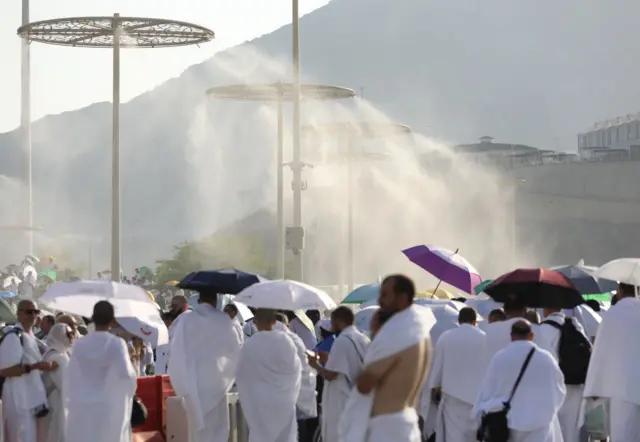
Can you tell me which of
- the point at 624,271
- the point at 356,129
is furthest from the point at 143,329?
the point at 356,129

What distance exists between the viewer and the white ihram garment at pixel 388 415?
938 cm

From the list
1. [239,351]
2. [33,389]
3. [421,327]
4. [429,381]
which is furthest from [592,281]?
[421,327]

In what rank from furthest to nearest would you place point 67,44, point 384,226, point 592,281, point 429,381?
point 384,226 < point 67,44 < point 592,281 < point 429,381

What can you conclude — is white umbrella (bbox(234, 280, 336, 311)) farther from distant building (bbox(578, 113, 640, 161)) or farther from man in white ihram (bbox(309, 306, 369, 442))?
distant building (bbox(578, 113, 640, 161))

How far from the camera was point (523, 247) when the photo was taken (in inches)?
4158

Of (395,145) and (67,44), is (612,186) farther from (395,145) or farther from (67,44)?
(67,44)

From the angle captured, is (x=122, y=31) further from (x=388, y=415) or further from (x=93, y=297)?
(x=388, y=415)

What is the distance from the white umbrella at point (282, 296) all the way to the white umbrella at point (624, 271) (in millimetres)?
2639

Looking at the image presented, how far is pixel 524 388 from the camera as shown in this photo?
11.5 metres

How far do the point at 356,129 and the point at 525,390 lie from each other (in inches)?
1827

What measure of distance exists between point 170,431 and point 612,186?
92549 millimetres

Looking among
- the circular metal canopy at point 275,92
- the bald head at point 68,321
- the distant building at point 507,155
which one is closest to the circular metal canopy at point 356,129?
the circular metal canopy at point 275,92

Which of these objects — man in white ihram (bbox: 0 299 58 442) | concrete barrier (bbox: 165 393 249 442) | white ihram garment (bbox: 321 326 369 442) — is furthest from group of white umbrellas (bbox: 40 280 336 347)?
concrete barrier (bbox: 165 393 249 442)

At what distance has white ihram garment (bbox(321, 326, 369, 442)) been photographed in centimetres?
1409
